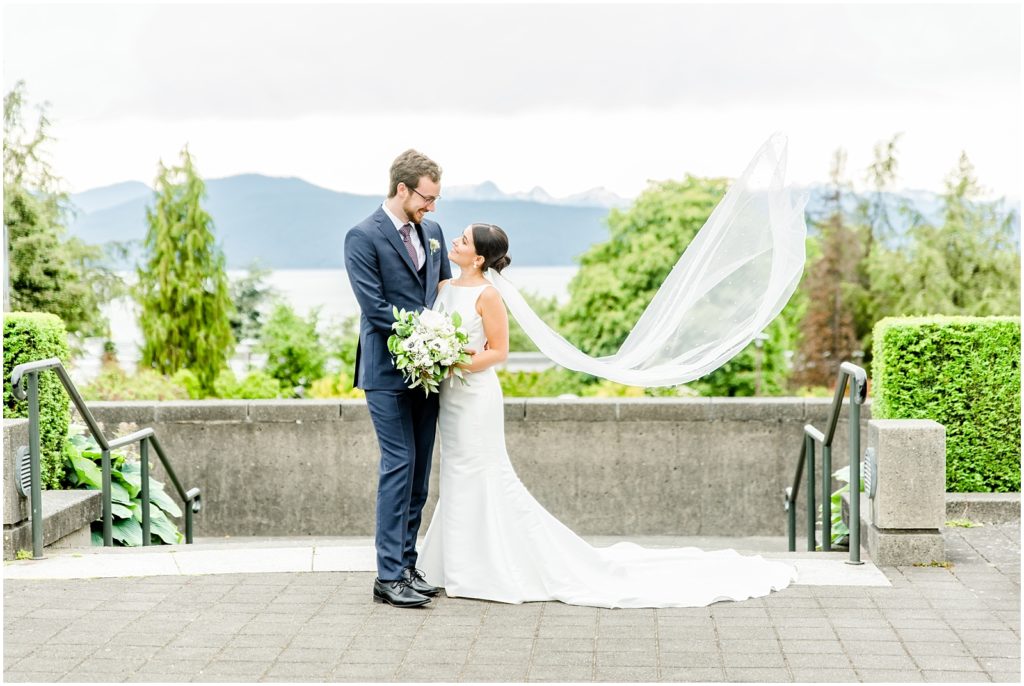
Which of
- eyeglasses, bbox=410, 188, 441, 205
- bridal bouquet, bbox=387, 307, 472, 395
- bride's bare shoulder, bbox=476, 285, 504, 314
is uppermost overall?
eyeglasses, bbox=410, 188, 441, 205

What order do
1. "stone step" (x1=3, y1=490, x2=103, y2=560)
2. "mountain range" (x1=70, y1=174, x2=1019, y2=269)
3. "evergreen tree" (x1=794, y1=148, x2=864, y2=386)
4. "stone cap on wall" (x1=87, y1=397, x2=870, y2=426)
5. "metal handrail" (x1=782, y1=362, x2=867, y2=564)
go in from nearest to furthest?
"metal handrail" (x1=782, y1=362, x2=867, y2=564), "stone step" (x1=3, y1=490, x2=103, y2=560), "stone cap on wall" (x1=87, y1=397, x2=870, y2=426), "evergreen tree" (x1=794, y1=148, x2=864, y2=386), "mountain range" (x1=70, y1=174, x2=1019, y2=269)

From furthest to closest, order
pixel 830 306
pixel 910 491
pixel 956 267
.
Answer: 1. pixel 956 267
2. pixel 830 306
3. pixel 910 491

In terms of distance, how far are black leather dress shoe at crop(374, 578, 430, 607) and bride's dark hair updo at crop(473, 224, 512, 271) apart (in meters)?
1.58

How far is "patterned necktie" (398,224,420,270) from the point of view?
5.51m

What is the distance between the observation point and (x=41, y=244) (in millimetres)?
19078

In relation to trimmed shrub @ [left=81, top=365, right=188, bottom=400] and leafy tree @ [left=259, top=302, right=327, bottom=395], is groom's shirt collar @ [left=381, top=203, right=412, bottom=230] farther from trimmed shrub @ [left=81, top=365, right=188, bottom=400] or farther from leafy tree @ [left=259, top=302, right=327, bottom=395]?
leafy tree @ [left=259, top=302, right=327, bottom=395]

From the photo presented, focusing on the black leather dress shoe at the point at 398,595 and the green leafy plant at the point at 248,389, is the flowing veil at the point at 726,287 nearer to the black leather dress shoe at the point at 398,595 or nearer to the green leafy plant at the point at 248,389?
the black leather dress shoe at the point at 398,595

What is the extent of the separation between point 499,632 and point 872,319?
770 inches

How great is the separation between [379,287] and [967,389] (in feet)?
13.8

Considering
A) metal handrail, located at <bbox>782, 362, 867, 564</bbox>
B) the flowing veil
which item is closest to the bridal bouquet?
the flowing veil

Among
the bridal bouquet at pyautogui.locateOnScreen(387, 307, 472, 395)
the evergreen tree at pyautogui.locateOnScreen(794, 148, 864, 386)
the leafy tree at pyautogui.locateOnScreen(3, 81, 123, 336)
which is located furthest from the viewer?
the evergreen tree at pyautogui.locateOnScreen(794, 148, 864, 386)

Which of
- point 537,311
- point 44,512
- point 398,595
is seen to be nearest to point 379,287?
point 398,595

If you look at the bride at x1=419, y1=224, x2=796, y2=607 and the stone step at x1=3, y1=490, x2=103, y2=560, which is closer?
the bride at x1=419, y1=224, x2=796, y2=607

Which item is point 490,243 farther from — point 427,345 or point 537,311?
point 537,311
